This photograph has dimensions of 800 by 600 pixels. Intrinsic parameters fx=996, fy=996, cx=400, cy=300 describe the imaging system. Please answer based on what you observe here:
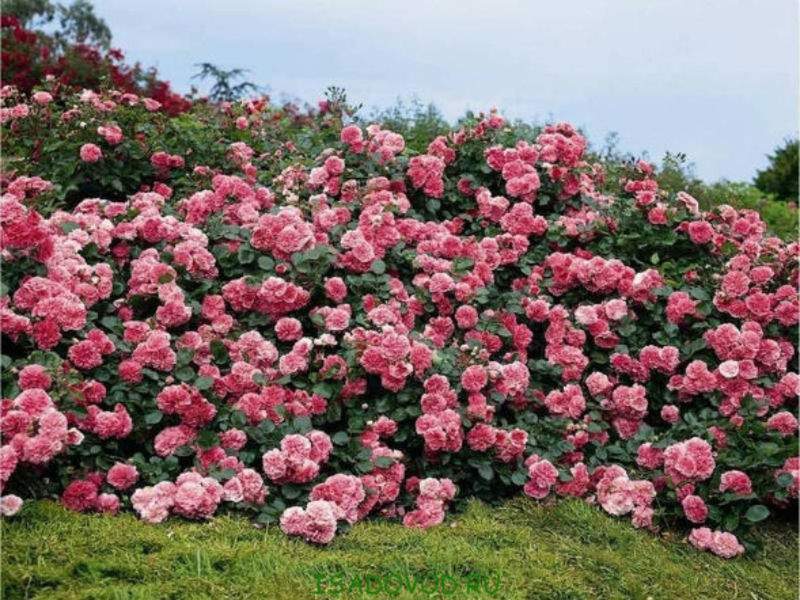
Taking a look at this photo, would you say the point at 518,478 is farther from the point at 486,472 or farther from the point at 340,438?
the point at 340,438

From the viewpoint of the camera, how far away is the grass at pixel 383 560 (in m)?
3.01

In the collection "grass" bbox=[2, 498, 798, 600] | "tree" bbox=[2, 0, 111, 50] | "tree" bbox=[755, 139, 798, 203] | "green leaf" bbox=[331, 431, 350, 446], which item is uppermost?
"tree" bbox=[2, 0, 111, 50]

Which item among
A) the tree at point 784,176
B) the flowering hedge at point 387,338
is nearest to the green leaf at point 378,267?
the flowering hedge at point 387,338

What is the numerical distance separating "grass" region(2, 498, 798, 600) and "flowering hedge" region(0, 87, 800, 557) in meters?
0.14

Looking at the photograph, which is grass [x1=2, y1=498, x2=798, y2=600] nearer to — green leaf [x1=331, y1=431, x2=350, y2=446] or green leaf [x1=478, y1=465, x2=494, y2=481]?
green leaf [x1=478, y1=465, x2=494, y2=481]

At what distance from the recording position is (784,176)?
1485 centimetres

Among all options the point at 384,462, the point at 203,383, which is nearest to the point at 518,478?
the point at 384,462

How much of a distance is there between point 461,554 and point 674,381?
71.4 inches

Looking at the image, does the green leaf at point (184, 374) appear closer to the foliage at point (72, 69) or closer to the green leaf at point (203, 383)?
the green leaf at point (203, 383)

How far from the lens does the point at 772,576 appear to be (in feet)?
13.1

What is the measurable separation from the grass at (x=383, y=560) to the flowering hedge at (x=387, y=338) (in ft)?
0.45

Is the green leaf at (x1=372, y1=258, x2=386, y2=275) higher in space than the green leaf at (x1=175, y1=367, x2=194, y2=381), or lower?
higher

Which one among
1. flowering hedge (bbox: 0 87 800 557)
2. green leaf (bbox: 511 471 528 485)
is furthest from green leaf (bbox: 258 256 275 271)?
green leaf (bbox: 511 471 528 485)

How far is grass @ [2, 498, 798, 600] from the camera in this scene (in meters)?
3.01
